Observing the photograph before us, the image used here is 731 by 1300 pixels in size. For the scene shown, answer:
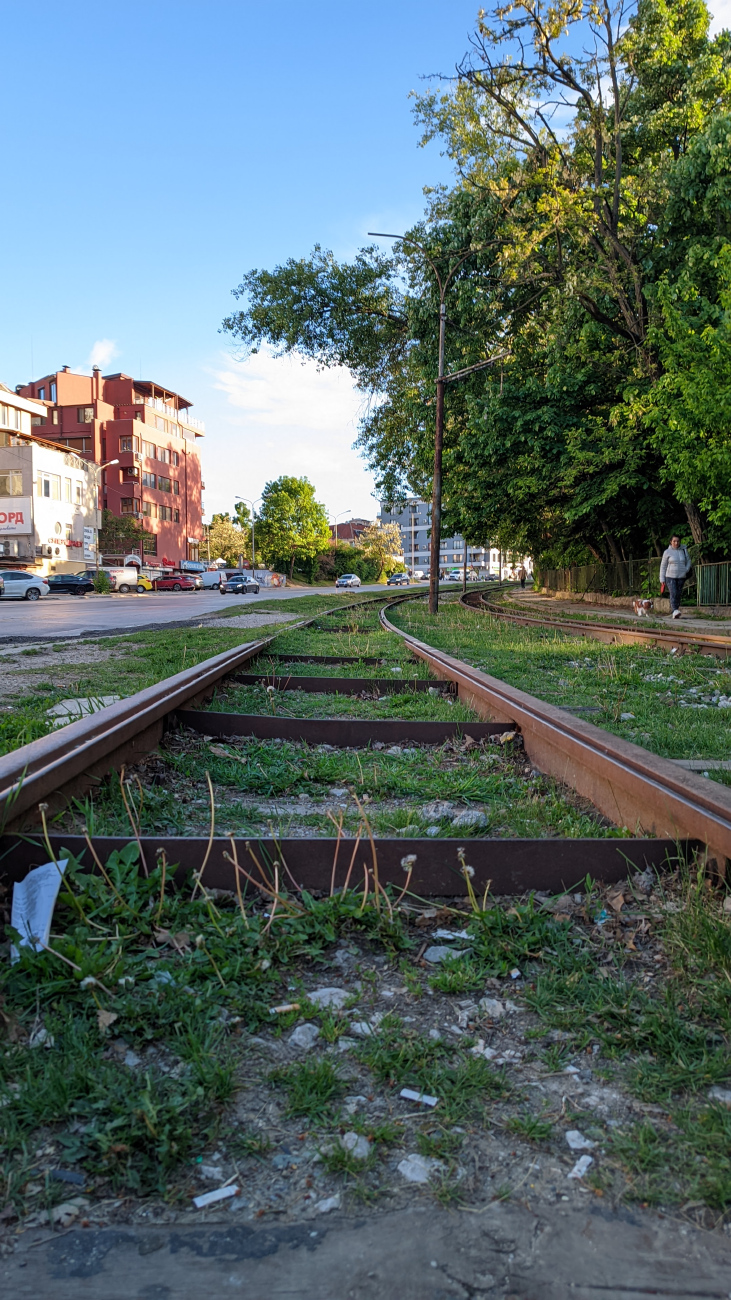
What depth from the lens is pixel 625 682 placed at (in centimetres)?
775

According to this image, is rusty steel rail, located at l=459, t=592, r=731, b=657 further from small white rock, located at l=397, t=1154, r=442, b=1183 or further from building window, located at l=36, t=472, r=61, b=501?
building window, located at l=36, t=472, r=61, b=501

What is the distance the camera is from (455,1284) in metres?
1.32

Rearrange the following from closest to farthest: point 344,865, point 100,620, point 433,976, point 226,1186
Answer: point 226,1186 → point 433,976 → point 344,865 → point 100,620

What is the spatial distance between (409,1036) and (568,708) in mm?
4415

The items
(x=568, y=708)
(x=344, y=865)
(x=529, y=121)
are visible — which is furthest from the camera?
(x=529, y=121)

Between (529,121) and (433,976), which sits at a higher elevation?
(529,121)

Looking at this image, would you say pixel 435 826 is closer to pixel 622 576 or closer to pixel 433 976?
pixel 433 976

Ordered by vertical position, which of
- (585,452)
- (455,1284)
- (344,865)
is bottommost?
(455,1284)

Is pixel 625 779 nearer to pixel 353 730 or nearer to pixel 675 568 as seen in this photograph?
pixel 353 730

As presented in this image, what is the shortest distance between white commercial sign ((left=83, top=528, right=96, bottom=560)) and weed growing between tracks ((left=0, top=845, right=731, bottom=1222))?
72.0 meters

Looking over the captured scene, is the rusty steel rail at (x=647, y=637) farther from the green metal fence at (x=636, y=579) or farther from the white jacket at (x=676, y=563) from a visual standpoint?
the green metal fence at (x=636, y=579)

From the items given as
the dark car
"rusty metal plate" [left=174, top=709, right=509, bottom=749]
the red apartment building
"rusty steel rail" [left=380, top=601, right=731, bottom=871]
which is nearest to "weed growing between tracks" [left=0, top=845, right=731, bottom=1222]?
"rusty steel rail" [left=380, top=601, right=731, bottom=871]

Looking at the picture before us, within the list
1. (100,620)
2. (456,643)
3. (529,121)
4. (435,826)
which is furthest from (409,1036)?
(529,121)

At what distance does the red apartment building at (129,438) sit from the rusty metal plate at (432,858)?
269 feet
